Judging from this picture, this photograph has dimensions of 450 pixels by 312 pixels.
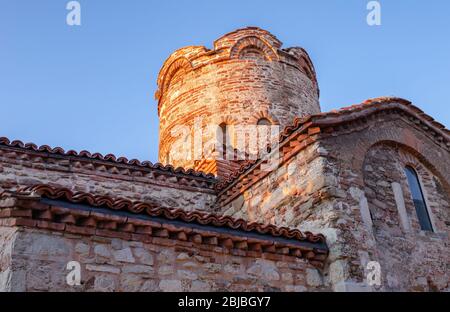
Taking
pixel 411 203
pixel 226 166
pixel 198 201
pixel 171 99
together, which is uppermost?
pixel 171 99

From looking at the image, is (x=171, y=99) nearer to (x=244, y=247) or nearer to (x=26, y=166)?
(x=26, y=166)

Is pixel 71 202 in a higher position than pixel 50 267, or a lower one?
higher

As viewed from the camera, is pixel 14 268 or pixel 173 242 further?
pixel 173 242

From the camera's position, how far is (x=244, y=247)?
5.80 m

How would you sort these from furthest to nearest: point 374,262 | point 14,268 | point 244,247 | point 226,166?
point 226,166 < point 374,262 < point 244,247 < point 14,268

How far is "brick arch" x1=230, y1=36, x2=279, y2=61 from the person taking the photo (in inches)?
524

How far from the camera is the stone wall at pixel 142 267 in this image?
4672mm

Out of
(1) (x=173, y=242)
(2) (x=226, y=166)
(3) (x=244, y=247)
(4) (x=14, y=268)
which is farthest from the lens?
(2) (x=226, y=166)

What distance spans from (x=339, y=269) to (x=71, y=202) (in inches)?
132

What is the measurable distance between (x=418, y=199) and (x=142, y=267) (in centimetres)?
489

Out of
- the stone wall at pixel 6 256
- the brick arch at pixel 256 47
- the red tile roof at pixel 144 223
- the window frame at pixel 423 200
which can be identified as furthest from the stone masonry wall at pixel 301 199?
the brick arch at pixel 256 47

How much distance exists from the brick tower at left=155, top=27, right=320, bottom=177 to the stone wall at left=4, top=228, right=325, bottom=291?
5188 millimetres

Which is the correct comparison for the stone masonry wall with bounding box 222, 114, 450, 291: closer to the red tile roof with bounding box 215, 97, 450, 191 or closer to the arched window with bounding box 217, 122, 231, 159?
the red tile roof with bounding box 215, 97, 450, 191
